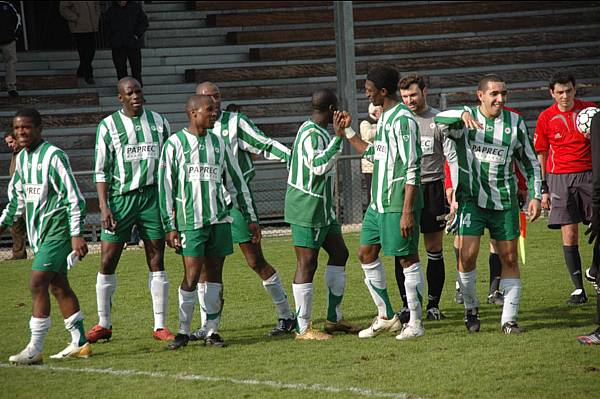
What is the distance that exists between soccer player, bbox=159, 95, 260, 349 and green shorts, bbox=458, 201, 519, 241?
1765mm

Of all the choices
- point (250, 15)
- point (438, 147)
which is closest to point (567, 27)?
point (250, 15)

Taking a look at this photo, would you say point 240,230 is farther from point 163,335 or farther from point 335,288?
point 163,335

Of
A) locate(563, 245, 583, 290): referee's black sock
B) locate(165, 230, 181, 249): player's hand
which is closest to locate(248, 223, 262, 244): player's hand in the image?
locate(165, 230, 181, 249): player's hand

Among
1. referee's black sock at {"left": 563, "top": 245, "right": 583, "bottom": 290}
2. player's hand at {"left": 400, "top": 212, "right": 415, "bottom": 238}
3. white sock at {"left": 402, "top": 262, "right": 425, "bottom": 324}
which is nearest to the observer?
player's hand at {"left": 400, "top": 212, "right": 415, "bottom": 238}

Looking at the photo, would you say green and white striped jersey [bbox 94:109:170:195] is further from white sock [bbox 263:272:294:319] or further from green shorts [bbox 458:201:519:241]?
green shorts [bbox 458:201:519:241]

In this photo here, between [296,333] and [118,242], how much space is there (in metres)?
1.58

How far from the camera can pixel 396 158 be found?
26.3 ft

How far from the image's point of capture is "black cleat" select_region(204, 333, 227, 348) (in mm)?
8305

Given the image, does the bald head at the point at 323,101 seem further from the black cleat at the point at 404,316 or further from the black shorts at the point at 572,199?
the black shorts at the point at 572,199

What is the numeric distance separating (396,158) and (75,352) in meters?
2.74

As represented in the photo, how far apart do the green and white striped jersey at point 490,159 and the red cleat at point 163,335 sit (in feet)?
8.14

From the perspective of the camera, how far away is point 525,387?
21.6 ft

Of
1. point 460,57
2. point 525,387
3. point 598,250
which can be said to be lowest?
point 525,387

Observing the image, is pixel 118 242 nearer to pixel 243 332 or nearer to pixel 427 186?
pixel 243 332
